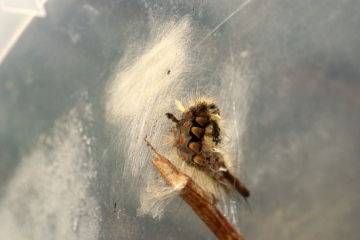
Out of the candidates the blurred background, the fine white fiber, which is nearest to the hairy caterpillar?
the fine white fiber

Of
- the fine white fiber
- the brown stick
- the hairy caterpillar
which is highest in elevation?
the fine white fiber

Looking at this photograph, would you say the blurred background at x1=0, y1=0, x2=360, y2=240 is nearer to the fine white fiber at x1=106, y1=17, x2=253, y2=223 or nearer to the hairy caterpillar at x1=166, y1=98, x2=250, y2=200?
the fine white fiber at x1=106, y1=17, x2=253, y2=223

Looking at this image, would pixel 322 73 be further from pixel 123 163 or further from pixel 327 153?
pixel 123 163

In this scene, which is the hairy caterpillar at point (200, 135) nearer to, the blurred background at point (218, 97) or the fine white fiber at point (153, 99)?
the fine white fiber at point (153, 99)

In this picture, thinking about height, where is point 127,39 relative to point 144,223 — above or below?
above

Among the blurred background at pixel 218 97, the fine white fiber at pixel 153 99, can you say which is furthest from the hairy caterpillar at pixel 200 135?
the blurred background at pixel 218 97

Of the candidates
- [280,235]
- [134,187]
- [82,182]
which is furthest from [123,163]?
[280,235]

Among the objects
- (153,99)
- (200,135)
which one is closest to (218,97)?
(200,135)

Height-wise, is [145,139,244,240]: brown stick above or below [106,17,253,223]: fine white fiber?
below
